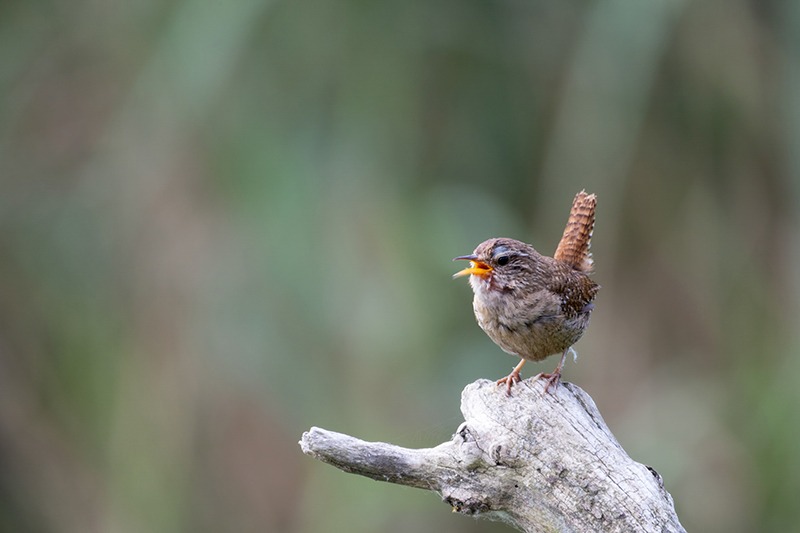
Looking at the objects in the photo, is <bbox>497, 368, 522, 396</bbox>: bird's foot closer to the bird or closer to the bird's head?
the bird

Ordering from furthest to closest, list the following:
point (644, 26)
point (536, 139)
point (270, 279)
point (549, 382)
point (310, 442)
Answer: point (536, 139) < point (270, 279) < point (644, 26) < point (549, 382) < point (310, 442)

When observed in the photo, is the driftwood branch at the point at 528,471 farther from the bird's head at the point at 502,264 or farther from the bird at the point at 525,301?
the bird's head at the point at 502,264

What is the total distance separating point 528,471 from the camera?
2.06 m

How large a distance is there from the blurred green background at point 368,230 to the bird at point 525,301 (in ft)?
5.59

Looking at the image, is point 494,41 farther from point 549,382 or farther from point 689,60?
point 549,382

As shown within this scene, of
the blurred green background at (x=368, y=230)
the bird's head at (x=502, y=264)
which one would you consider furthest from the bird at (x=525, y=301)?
the blurred green background at (x=368, y=230)

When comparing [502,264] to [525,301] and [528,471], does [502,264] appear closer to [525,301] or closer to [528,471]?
[525,301]

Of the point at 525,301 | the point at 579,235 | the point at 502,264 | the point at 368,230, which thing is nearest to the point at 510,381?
the point at 525,301

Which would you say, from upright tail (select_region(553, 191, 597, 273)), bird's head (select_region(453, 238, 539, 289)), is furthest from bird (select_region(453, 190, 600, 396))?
upright tail (select_region(553, 191, 597, 273))

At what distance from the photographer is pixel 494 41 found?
202 inches

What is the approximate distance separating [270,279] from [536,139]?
1.45 metres

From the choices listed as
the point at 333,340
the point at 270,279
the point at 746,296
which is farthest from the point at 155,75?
the point at 746,296

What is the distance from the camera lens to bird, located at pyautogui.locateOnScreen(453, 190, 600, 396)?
8.48 feet

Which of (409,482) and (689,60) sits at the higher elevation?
(689,60)
